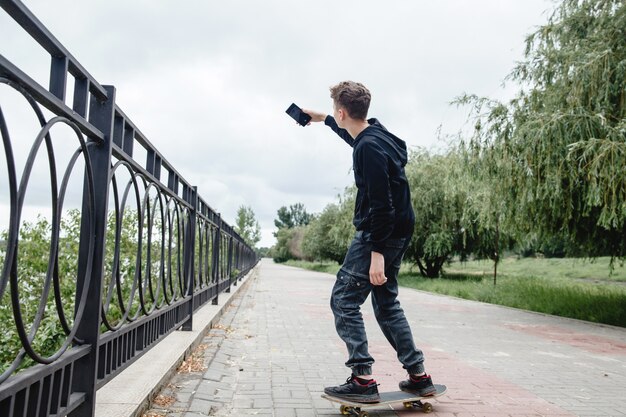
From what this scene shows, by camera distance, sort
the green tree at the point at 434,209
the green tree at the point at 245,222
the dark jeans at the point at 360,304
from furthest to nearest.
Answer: the green tree at the point at 245,222 → the green tree at the point at 434,209 → the dark jeans at the point at 360,304

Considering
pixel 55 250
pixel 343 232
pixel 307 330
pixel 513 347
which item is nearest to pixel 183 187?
pixel 307 330

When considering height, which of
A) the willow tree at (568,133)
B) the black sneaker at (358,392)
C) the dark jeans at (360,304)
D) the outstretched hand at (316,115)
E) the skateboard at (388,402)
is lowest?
the skateboard at (388,402)

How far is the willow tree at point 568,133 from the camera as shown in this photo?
8.16 meters

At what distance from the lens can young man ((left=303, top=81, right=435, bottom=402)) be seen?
315cm

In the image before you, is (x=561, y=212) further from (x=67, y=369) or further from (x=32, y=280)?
(x=67, y=369)

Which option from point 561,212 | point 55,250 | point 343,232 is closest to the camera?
point 55,250

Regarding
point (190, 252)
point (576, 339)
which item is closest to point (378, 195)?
point (190, 252)

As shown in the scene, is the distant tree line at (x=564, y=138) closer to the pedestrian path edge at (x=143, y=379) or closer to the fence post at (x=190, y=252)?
the fence post at (x=190, y=252)

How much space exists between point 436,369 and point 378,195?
2.39 meters

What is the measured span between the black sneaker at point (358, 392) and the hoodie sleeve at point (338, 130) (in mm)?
1515

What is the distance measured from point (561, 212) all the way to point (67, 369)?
8.27 metres

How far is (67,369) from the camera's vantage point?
7.68 feet

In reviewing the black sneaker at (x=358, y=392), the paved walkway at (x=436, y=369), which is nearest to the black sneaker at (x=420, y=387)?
the paved walkway at (x=436, y=369)

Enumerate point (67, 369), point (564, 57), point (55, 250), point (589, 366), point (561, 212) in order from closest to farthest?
point (55, 250), point (67, 369), point (589, 366), point (561, 212), point (564, 57)
